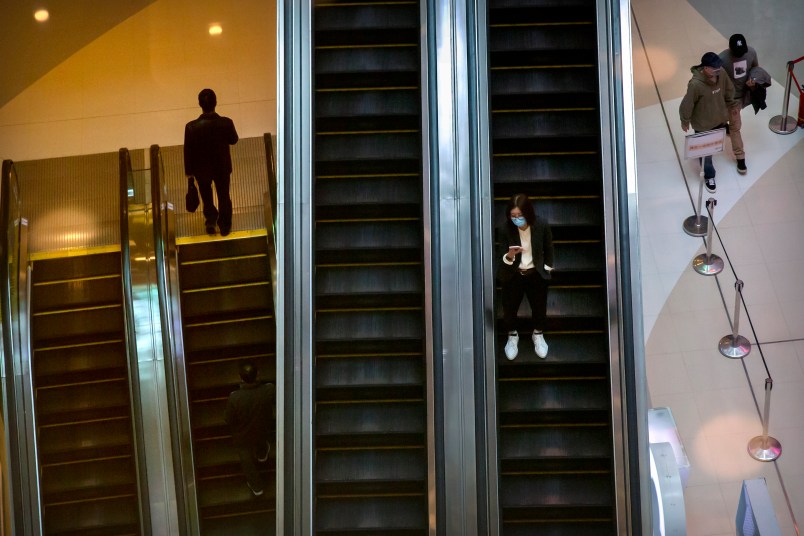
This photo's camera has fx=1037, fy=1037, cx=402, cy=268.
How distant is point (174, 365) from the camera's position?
10.4 m

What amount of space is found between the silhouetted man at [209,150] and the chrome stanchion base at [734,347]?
5.50m

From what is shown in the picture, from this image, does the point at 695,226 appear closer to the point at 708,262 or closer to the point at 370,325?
the point at 708,262

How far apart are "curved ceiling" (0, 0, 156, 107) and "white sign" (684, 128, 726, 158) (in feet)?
22.5

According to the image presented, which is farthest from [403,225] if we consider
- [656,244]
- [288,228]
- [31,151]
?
[31,151]

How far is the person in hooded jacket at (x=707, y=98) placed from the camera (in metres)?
11.4

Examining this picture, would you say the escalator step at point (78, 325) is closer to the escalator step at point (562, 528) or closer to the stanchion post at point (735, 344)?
the escalator step at point (562, 528)

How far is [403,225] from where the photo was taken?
9.54m

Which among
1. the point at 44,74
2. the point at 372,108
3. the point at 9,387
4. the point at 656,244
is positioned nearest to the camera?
the point at 372,108

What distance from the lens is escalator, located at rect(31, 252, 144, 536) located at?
10547 mm

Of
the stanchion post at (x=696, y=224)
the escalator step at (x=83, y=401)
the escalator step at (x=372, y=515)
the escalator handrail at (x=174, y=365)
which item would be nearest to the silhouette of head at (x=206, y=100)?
the escalator handrail at (x=174, y=365)

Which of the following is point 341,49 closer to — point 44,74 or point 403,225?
point 403,225

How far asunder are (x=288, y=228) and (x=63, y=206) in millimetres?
3369

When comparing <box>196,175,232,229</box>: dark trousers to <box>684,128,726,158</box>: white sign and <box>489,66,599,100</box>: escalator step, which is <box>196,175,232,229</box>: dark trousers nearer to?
<box>489,66,599,100</box>: escalator step

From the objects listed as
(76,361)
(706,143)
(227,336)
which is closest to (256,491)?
(227,336)
